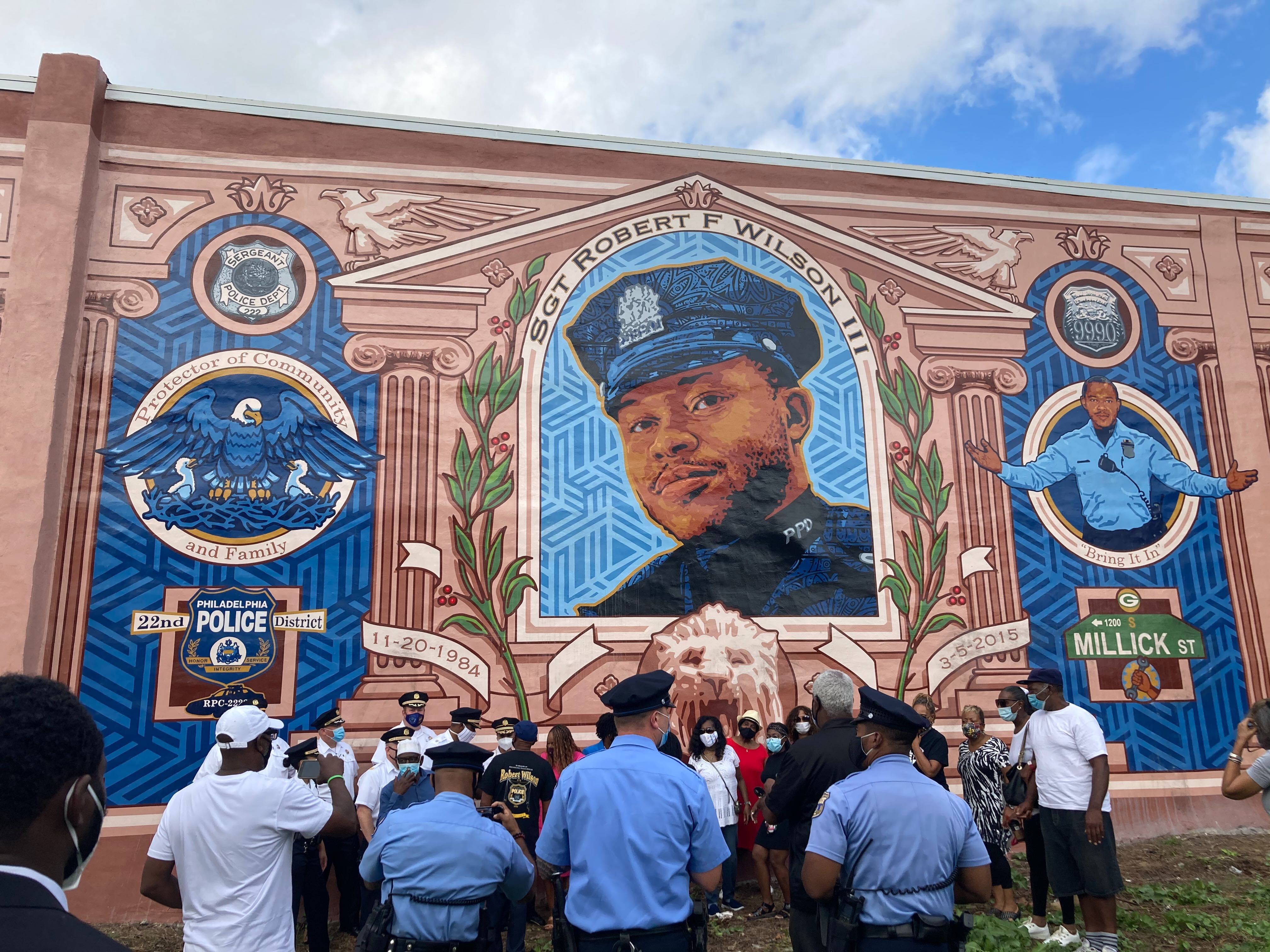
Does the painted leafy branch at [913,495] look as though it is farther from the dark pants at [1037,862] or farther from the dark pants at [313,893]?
the dark pants at [313,893]

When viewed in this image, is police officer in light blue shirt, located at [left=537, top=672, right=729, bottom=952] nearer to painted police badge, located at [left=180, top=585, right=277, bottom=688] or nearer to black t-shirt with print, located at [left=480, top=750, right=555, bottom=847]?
black t-shirt with print, located at [left=480, top=750, right=555, bottom=847]

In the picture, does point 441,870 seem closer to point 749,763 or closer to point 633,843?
point 633,843

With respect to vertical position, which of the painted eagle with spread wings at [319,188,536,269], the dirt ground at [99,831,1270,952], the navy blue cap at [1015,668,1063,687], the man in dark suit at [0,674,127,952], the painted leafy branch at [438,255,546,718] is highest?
the painted eagle with spread wings at [319,188,536,269]

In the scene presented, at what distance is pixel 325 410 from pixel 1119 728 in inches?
381

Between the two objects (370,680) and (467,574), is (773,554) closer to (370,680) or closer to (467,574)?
(467,574)

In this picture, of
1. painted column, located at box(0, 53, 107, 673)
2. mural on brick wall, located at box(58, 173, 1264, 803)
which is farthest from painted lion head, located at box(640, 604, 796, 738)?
painted column, located at box(0, 53, 107, 673)

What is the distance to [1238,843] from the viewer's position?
34.0ft

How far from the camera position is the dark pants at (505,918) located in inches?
150

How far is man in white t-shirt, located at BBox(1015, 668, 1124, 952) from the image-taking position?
248 inches

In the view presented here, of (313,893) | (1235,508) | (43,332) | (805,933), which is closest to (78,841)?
(805,933)

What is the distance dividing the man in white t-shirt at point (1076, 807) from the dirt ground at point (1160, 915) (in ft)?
2.08

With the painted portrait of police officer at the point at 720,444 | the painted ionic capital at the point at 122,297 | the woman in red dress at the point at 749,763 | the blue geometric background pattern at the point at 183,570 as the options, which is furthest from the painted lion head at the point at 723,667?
the painted ionic capital at the point at 122,297

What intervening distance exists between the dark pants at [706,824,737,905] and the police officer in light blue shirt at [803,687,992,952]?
15.8 feet

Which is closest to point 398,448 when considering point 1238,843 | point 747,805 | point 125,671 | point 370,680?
point 370,680
